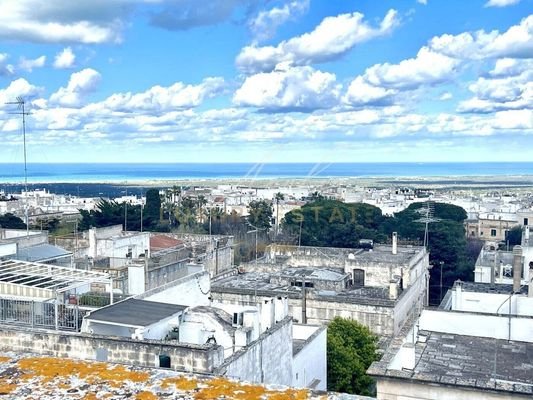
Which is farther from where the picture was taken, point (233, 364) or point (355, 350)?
point (355, 350)

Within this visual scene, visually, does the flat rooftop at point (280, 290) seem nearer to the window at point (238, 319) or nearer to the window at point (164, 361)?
the window at point (238, 319)

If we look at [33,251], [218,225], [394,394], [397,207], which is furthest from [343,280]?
[397,207]

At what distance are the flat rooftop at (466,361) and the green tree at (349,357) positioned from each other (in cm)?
457

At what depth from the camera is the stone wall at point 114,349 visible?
9766 mm

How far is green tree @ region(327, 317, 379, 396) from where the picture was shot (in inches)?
749

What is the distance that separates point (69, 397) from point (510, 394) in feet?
24.2

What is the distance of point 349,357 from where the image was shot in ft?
63.5

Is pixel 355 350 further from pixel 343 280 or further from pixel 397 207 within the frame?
pixel 397 207

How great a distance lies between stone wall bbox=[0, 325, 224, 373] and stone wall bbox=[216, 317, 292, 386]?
0.39m

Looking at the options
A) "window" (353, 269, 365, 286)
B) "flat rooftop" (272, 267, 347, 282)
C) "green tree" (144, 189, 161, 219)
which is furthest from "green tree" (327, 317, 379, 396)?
"green tree" (144, 189, 161, 219)

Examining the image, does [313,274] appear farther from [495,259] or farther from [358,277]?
[495,259]

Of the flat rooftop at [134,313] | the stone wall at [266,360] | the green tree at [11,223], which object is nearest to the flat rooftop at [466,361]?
the stone wall at [266,360]

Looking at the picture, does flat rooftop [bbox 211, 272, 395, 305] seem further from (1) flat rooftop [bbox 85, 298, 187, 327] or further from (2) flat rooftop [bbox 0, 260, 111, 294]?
(1) flat rooftop [bbox 85, 298, 187, 327]

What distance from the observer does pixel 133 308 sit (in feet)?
41.8
